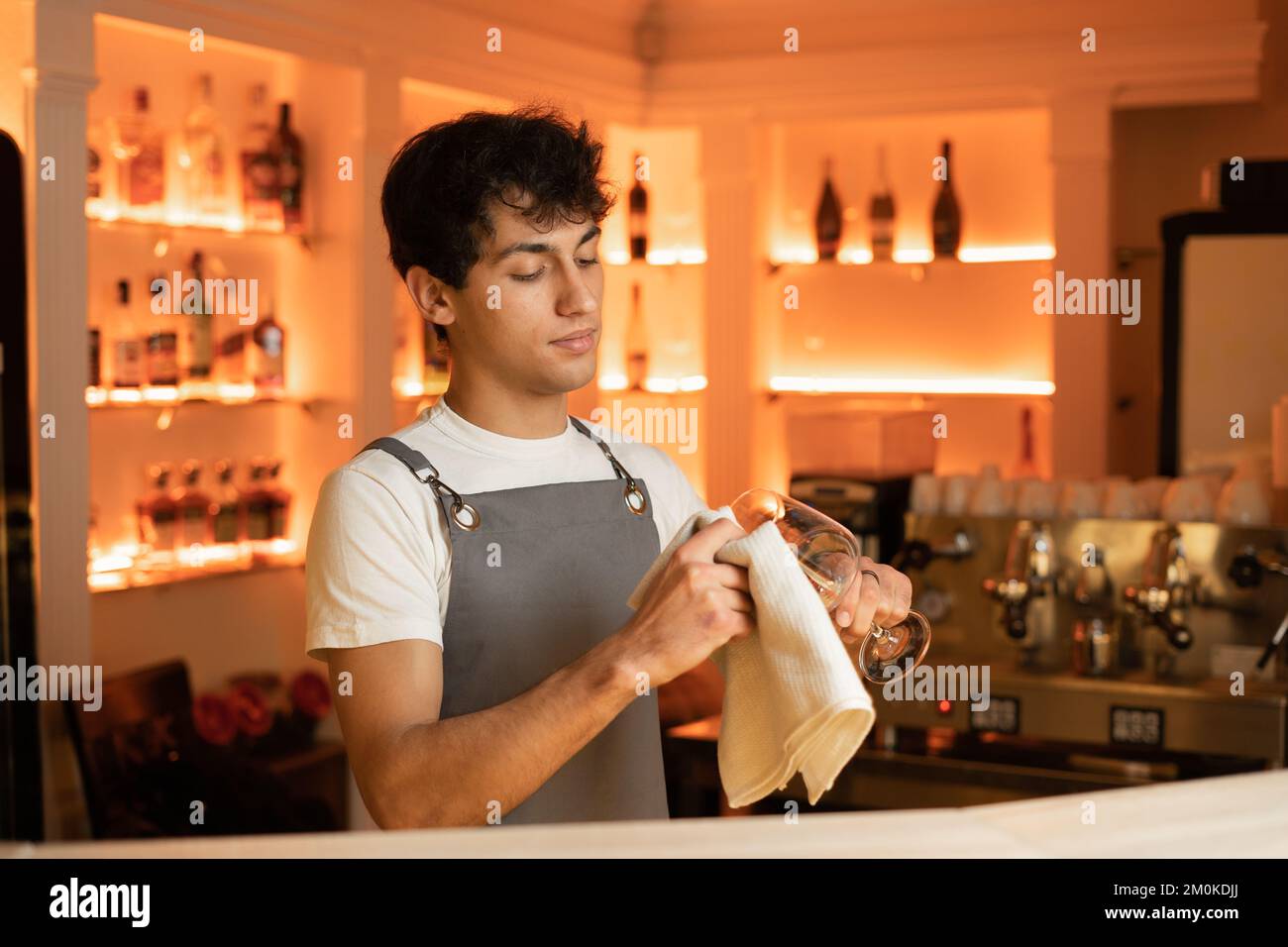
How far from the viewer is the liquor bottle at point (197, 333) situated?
365cm

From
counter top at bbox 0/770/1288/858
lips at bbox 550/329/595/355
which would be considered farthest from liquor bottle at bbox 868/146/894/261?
counter top at bbox 0/770/1288/858

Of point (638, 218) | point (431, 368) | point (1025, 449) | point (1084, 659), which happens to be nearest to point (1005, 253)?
point (1025, 449)

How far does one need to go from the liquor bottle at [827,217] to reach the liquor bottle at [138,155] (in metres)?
2.31

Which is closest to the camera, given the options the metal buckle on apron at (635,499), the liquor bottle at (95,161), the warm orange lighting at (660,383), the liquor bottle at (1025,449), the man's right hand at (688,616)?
the man's right hand at (688,616)

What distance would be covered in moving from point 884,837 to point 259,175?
3498mm

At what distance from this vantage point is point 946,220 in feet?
15.7

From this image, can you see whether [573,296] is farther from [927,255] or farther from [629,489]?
[927,255]

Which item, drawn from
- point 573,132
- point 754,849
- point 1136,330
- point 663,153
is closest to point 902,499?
point 1136,330

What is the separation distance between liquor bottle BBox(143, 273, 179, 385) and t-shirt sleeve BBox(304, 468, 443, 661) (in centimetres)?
238

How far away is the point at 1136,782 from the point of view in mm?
2764

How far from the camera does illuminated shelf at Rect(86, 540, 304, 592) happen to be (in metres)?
3.37

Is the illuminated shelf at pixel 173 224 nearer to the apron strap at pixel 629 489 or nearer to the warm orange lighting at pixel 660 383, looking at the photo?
the warm orange lighting at pixel 660 383

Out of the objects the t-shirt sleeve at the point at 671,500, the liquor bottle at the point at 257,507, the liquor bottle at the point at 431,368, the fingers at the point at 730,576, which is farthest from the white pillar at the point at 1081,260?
the fingers at the point at 730,576
